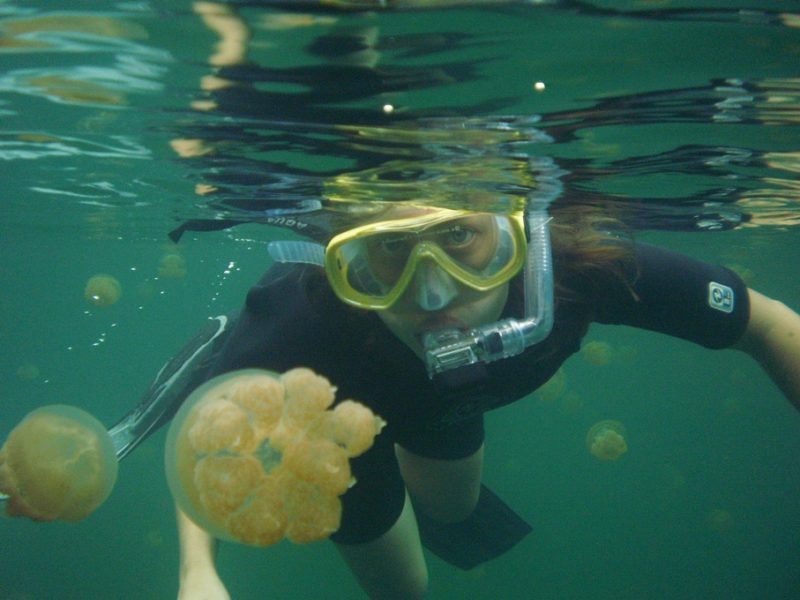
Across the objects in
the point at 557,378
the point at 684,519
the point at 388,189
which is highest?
the point at 388,189

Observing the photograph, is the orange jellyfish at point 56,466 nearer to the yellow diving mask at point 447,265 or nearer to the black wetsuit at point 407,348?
the black wetsuit at point 407,348

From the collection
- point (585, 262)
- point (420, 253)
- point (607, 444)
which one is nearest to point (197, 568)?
point (420, 253)

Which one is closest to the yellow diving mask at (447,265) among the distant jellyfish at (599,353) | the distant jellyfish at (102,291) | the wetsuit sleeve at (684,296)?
the wetsuit sleeve at (684,296)

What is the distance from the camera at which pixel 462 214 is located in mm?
4117

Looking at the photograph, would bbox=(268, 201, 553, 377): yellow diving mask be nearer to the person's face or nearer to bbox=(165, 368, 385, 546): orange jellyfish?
the person's face

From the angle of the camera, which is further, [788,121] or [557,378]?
[557,378]

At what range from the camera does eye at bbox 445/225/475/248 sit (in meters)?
4.03

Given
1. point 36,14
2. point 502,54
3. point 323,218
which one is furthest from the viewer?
point 323,218

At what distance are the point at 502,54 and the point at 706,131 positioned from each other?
2425 mm

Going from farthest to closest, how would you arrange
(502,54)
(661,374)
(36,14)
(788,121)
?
(661,374)
(788,121)
(502,54)
(36,14)

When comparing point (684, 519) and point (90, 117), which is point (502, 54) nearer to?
point (90, 117)

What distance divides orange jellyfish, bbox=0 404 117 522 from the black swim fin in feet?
12.5

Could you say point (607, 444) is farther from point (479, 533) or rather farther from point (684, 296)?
point (684, 296)

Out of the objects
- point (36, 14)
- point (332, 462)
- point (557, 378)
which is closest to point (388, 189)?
point (36, 14)
